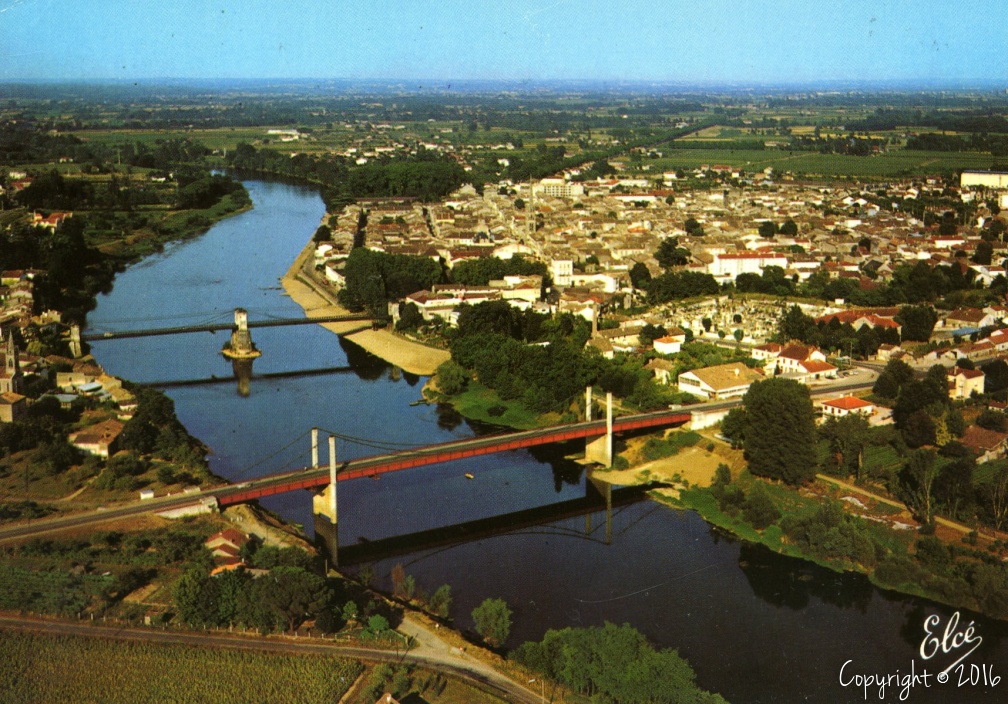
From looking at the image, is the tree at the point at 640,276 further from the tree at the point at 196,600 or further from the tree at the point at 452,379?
the tree at the point at 196,600

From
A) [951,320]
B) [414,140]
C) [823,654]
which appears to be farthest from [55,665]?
[414,140]

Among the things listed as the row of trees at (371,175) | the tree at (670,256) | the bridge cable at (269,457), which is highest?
the row of trees at (371,175)

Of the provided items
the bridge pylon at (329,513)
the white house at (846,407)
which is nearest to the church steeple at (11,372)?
the bridge pylon at (329,513)

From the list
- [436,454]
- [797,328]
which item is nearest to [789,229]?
[797,328]

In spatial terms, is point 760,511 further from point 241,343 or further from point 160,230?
Answer: point 160,230

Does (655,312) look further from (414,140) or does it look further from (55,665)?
(414,140)
